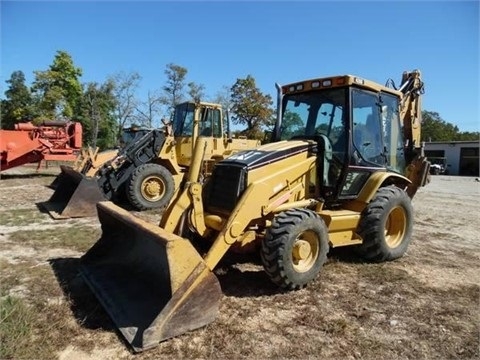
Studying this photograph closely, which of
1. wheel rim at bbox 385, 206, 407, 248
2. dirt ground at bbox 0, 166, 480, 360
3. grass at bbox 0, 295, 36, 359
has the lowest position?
dirt ground at bbox 0, 166, 480, 360

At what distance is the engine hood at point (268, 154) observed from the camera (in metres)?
4.73

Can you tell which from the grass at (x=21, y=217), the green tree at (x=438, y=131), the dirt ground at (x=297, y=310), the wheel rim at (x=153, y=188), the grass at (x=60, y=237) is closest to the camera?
the dirt ground at (x=297, y=310)

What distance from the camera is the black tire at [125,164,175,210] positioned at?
934 centimetres

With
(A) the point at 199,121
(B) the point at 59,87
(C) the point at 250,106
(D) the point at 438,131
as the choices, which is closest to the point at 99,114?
(B) the point at 59,87

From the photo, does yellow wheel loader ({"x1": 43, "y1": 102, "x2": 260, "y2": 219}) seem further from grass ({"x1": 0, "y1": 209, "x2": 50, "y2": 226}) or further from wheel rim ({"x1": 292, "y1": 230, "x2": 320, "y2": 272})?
wheel rim ({"x1": 292, "y1": 230, "x2": 320, "y2": 272})

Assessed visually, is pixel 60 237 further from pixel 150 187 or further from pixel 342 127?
pixel 342 127

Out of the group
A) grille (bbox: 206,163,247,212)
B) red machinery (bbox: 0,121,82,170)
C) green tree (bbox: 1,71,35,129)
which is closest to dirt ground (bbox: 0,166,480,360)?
grille (bbox: 206,163,247,212)

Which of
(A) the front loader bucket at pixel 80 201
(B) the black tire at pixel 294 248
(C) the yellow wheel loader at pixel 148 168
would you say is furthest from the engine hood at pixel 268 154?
(A) the front loader bucket at pixel 80 201

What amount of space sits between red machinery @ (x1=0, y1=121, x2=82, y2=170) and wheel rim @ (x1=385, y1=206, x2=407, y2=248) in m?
12.8

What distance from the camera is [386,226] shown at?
5.99 m

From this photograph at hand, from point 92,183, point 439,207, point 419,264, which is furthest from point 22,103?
point 419,264

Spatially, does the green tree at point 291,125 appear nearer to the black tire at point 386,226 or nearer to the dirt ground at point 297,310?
the black tire at point 386,226

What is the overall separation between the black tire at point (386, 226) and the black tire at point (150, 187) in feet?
17.3

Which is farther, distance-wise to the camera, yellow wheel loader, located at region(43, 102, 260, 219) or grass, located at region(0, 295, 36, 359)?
yellow wheel loader, located at region(43, 102, 260, 219)
